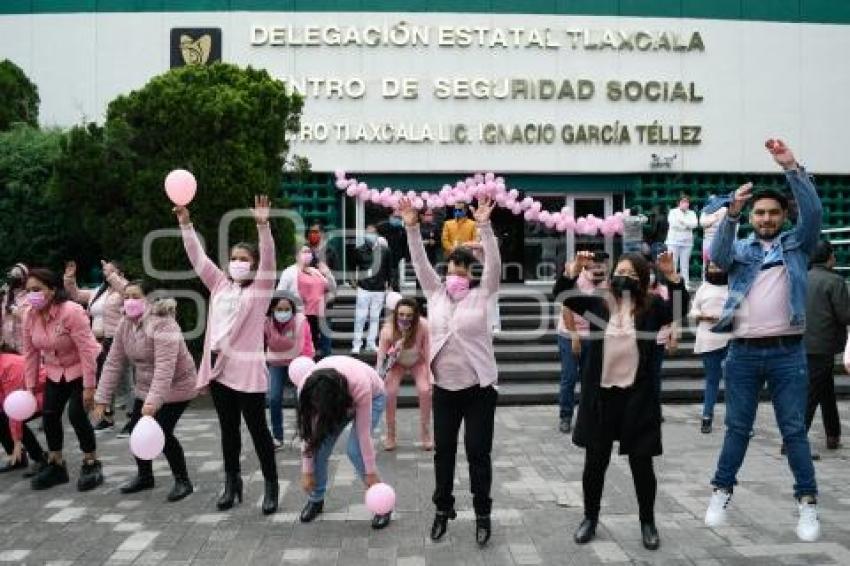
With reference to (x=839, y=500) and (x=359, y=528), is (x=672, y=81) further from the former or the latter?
(x=359, y=528)

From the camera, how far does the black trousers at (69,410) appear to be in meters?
6.50

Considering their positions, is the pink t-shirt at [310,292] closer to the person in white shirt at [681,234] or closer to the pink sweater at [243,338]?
the pink sweater at [243,338]

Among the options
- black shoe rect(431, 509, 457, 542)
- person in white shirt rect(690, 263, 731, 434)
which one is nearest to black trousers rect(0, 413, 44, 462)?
black shoe rect(431, 509, 457, 542)

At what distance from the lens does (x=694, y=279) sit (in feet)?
57.9

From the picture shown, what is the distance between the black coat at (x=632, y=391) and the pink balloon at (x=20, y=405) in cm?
416

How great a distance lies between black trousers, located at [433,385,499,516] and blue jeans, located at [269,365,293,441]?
323cm

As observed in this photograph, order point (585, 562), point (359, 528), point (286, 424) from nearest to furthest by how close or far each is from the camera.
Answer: point (585, 562) → point (359, 528) → point (286, 424)

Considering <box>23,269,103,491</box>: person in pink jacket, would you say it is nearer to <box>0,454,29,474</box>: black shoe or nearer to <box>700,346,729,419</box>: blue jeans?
<box>0,454,29,474</box>: black shoe

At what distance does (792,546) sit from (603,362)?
1.43 m

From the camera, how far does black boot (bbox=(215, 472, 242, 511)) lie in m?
5.80

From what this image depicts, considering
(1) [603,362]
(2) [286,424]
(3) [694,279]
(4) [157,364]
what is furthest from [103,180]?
(3) [694,279]

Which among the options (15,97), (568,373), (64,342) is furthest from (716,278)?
(15,97)

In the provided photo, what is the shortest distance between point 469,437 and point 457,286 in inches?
35.0

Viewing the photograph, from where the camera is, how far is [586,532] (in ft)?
16.0
